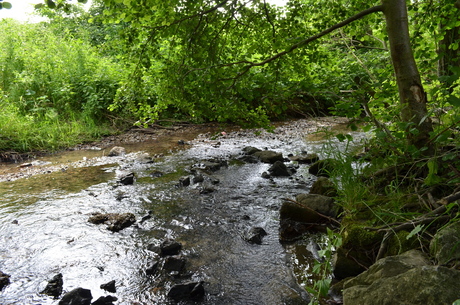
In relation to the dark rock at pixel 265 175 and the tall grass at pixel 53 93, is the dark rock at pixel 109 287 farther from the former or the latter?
the tall grass at pixel 53 93

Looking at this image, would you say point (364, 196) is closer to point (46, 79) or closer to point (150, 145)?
point (150, 145)

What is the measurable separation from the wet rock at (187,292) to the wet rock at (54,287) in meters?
1.08

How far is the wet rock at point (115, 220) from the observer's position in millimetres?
4520

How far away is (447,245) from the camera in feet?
7.47

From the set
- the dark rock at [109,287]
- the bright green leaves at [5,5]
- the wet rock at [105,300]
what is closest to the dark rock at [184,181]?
the dark rock at [109,287]

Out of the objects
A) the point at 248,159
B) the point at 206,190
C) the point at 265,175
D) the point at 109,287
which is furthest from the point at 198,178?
the point at 109,287

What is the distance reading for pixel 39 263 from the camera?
3717 millimetres

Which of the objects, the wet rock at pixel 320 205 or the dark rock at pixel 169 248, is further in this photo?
the wet rock at pixel 320 205

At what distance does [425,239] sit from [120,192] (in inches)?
195

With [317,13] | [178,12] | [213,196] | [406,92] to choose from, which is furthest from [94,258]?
[317,13]

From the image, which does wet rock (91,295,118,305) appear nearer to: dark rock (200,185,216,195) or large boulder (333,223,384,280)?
large boulder (333,223,384,280)

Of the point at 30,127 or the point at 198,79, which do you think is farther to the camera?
the point at 30,127

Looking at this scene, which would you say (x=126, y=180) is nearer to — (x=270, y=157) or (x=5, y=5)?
(x=270, y=157)

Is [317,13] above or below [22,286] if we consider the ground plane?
above
